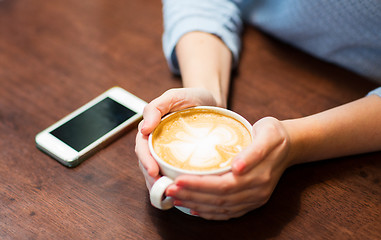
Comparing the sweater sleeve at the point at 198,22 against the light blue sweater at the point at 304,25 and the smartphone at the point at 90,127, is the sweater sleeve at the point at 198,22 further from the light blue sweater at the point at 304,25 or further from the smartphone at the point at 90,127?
the smartphone at the point at 90,127

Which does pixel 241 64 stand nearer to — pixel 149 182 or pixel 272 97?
pixel 272 97

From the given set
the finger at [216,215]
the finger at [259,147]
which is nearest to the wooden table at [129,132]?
the finger at [216,215]

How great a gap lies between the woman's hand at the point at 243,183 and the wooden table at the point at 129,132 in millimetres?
46

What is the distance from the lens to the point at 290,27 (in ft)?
3.41

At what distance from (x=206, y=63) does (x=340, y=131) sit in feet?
1.13

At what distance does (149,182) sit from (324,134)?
14.0 inches

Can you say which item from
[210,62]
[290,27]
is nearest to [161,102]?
[210,62]

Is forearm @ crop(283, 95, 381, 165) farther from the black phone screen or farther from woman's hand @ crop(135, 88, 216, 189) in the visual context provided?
the black phone screen

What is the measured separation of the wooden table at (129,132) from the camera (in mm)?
672

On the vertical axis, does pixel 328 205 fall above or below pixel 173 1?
below

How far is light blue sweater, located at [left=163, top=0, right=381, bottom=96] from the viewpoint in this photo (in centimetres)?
92

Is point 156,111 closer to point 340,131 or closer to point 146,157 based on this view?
point 146,157

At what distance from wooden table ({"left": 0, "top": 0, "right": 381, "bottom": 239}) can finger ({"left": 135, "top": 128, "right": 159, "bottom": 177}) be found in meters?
0.10

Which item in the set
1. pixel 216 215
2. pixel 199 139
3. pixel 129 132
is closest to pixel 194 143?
pixel 199 139
